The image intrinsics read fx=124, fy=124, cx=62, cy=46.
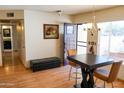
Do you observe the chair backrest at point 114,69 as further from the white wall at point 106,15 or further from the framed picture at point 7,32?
the framed picture at point 7,32

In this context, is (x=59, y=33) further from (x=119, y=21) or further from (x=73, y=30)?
(x=119, y=21)

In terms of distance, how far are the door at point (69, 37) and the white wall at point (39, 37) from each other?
278 mm

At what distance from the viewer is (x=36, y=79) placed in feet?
12.7

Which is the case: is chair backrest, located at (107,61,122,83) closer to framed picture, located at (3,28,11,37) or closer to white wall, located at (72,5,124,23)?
white wall, located at (72,5,124,23)

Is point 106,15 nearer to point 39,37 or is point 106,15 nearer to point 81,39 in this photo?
point 81,39

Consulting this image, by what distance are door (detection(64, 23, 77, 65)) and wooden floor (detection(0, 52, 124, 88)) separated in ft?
4.05

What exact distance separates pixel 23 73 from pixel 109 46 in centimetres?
319

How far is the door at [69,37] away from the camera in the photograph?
545 cm

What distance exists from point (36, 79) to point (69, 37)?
248cm

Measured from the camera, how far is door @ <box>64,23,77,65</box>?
17.9 ft

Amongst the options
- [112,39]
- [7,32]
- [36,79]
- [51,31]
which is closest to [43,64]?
[36,79]

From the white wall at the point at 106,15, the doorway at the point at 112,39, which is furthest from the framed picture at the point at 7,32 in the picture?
the doorway at the point at 112,39
